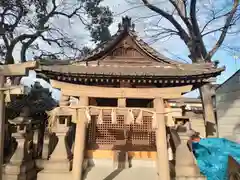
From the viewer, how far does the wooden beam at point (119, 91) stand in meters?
7.80

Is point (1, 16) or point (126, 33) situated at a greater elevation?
point (1, 16)

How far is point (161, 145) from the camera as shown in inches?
295

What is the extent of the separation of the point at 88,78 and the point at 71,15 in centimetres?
1345

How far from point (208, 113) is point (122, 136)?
5.82 metres

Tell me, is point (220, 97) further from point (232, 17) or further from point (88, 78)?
point (88, 78)

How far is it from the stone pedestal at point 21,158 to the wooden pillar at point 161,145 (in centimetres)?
471

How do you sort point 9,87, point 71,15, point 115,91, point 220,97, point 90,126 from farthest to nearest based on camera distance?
point 71,15
point 220,97
point 90,126
point 115,91
point 9,87

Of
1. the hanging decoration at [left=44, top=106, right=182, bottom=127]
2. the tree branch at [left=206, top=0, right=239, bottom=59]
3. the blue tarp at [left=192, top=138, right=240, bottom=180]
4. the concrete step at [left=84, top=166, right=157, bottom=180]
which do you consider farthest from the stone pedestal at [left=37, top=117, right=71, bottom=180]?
the tree branch at [left=206, top=0, right=239, bottom=59]

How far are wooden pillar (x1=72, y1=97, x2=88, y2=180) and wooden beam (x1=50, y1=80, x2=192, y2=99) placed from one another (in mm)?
320

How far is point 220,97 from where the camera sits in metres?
13.8

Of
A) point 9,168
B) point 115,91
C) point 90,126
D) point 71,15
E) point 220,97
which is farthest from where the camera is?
point 71,15

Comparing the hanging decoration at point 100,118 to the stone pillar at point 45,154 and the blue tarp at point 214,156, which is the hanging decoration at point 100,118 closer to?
the stone pillar at point 45,154

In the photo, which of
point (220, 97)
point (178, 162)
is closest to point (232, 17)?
point (220, 97)

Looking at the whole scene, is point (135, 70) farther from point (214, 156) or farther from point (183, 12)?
point (183, 12)
